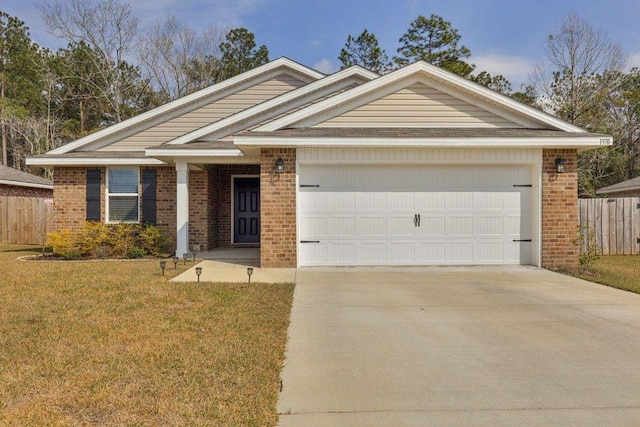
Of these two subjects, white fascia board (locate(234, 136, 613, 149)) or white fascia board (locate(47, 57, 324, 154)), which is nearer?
white fascia board (locate(234, 136, 613, 149))

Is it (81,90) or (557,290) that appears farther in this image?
(81,90)

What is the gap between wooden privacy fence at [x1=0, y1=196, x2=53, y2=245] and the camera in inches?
675

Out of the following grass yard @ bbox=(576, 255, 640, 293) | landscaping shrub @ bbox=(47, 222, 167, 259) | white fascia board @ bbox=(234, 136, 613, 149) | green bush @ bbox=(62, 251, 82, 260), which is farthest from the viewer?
landscaping shrub @ bbox=(47, 222, 167, 259)

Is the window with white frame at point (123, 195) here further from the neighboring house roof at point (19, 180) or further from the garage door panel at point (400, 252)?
the neighboring house roof at point (19, 180)

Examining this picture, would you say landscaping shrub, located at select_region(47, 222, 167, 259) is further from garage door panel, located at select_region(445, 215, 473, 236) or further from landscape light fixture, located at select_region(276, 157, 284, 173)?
garage door panel, located at select_region(445, 215, 473, 236)

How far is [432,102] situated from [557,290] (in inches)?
184

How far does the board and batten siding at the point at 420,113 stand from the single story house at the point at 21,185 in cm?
1684

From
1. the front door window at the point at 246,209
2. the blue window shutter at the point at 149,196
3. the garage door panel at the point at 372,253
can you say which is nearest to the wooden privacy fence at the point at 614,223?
the garage door panel at the point at 372,253

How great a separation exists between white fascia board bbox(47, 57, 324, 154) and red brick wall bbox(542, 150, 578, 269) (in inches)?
289

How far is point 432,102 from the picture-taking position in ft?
32.3

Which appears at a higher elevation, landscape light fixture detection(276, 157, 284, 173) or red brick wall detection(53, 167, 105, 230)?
landscape light fixture detection(276, 157, 284, 173)

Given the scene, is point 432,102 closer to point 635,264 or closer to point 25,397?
point 635,264

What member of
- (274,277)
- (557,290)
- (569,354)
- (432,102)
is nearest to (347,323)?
(569,354)

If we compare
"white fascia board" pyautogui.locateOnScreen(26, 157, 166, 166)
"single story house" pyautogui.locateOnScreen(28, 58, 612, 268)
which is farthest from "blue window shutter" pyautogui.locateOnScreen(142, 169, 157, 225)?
"single story house" pyautogui.locateOnScreen(28, 58, 612, 268)
